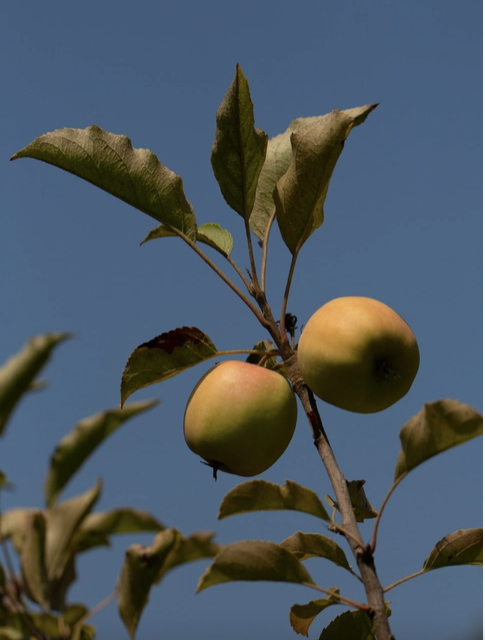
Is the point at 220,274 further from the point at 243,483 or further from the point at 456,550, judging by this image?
the point at 456,550

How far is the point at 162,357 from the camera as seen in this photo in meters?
1.86

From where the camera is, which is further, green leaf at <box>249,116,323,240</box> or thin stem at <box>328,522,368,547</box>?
green leaf at <box>249,116,323,240</box>

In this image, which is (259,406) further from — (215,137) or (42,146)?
(42,146)

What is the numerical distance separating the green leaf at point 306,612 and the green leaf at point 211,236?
1.02 metres

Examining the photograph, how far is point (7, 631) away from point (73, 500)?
193mm

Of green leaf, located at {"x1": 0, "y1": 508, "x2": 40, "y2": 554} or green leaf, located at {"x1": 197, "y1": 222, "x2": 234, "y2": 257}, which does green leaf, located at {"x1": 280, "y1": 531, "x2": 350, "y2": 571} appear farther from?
green leaf, located at {"x1": 197, "y1": 222, "x2": 234, "y2": 257}

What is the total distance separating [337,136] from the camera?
5.57ft

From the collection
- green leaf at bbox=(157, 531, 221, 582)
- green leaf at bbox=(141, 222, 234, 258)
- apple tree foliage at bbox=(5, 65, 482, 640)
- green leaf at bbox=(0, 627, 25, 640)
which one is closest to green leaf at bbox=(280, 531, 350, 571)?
apple tree foliage at bbox=(5, 65, 482, 640)

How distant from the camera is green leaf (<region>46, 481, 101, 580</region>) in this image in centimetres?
101

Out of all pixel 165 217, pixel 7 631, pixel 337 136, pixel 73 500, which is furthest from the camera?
pixel 165 217

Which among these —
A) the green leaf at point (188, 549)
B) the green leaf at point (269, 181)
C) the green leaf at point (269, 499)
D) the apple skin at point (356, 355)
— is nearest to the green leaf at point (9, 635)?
the green leaf at point (188, 549)

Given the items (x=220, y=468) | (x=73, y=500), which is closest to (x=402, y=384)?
(x=220, y=468)

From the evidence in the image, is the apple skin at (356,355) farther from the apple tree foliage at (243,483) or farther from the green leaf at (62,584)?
the green leaf at (62,584)

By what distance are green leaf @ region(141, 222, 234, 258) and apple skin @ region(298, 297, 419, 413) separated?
441mm
